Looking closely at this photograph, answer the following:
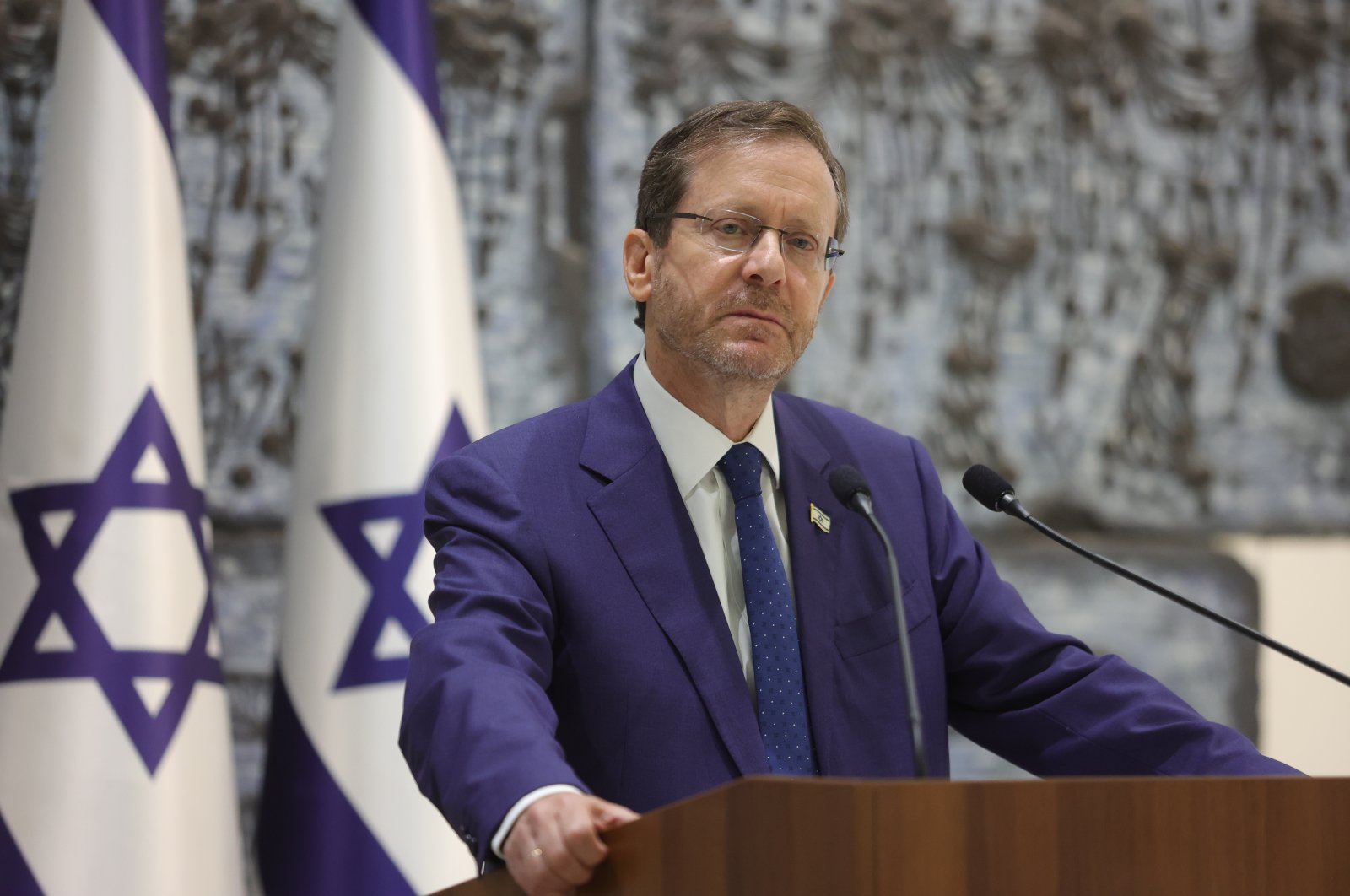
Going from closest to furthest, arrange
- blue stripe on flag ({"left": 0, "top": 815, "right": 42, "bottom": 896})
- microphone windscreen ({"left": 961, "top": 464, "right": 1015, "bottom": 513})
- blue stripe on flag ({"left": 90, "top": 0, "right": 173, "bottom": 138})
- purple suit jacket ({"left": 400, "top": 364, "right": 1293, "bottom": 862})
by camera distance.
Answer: purple suit jacket ({"left": 400, "top": 364, "right": 1293, "bottom": 862})
microphone windscreen ({"left": 961, "top": 464, "right": 1015, "bottom": 513})
blue stripe on flag ({"left": 0, "top": 815, "right": 42, "bottom": 896})
blue stripe on flag ({"left": 90, "top": 0, "right": 173, "bottom": 138})

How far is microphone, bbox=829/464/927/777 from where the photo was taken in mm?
1370

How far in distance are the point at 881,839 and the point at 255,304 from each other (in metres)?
2.39

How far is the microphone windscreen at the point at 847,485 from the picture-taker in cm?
166

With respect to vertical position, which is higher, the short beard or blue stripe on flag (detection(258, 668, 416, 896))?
the short beard

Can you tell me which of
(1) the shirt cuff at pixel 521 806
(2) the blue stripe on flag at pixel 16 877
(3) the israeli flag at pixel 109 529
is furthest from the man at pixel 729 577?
(2) the blue stripe on flag at pixel 16 877

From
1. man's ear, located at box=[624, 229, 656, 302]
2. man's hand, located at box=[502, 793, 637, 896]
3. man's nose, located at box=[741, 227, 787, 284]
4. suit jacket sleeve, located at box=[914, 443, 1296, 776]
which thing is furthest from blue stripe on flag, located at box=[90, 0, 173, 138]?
man's hand, located at box=[502, 793, 637, 896]

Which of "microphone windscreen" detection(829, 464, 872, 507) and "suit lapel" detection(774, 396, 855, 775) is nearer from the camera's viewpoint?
"microphone windscreen" detection(829, 464, 872, 507)

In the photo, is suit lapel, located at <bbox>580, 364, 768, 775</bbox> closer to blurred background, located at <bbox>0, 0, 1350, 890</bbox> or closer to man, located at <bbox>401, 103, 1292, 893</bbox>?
man, located at <bbox>401, 103, 1292, 893</bbox>

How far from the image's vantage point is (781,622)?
5.89 feet

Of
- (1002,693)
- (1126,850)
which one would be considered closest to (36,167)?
(1002,693)

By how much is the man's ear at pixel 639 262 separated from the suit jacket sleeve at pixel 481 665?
42cm

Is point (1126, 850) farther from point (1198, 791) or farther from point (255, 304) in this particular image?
point (255, 304)

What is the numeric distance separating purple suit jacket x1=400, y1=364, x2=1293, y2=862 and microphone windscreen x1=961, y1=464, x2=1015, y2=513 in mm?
218

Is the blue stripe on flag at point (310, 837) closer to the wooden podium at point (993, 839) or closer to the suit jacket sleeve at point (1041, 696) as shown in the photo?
the suit jacket sleeve at point (1041, 696)
